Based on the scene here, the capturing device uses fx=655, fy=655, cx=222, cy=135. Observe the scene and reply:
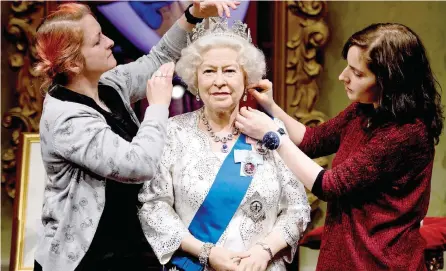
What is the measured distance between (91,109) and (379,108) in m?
0.93

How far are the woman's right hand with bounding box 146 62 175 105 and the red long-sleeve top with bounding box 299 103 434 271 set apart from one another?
0.58 meters

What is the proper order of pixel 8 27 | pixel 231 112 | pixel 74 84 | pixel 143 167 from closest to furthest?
pixel 143 167 < pixel 74 84 < pixel 231 112 < pixel 8 27

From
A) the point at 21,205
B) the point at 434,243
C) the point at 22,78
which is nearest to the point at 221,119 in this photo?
the point at 434,243

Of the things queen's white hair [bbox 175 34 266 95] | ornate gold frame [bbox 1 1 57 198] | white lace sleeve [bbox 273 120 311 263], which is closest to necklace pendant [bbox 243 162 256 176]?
white lace sleeve [bbox 273 120 311 263]

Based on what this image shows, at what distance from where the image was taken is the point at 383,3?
12.4ft

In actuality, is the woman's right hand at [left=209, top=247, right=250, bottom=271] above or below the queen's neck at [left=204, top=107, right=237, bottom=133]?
below

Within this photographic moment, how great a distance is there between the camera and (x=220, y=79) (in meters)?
2.31

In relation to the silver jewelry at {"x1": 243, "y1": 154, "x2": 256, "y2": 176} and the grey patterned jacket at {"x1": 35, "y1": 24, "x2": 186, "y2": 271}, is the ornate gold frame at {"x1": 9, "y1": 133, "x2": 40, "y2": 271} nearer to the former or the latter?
the grey patterned jacket at {"x1": 35, "y1": 24, "x2": 186, "y2": 271}

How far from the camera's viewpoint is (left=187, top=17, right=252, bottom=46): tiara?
95.0 inches

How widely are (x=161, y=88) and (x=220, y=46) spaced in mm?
307

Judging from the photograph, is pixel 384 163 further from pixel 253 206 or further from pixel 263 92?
pixel 263 92

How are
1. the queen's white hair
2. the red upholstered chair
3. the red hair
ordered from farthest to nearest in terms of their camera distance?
the red upholstered chair, the queen's white hair, the red hair

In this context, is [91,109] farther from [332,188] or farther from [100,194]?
[332,188]

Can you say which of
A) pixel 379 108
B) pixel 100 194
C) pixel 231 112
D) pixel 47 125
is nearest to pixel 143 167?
pixel 100 194
